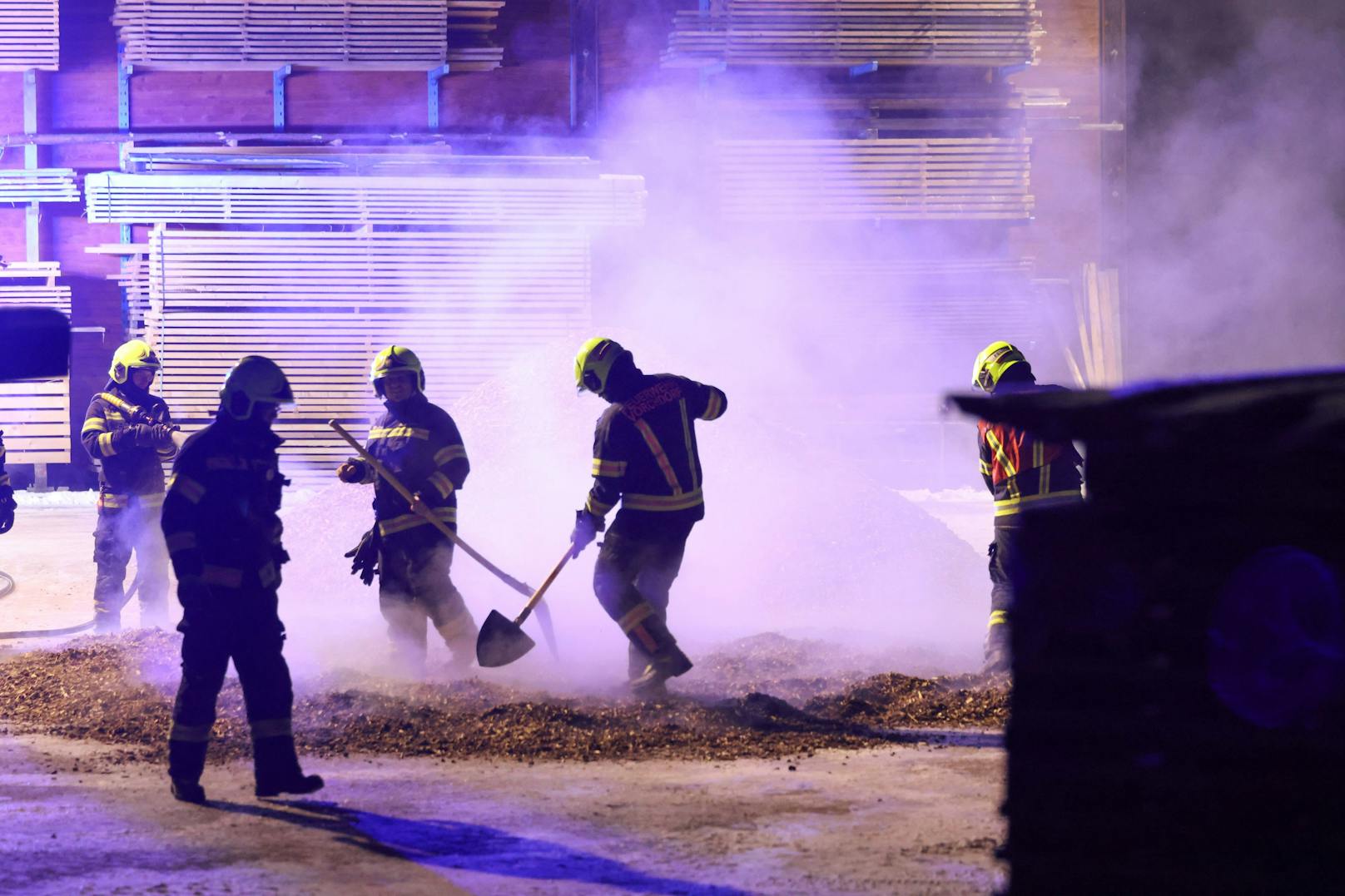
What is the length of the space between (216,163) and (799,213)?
7080 millimetres

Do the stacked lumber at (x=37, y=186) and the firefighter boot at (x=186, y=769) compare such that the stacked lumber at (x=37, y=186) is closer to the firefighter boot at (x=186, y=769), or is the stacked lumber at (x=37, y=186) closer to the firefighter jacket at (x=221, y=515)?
the firefighter jacket at (x=221, y=515)

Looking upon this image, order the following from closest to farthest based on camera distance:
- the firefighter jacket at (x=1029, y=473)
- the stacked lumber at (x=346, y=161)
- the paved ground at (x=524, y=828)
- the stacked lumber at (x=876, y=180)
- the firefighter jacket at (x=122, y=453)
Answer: the paved ground at (x=524, y=828) < the firefighter jacket at (x=1029, y=473) < the firefighter jacket at (x=122, y=453) < the stacked lumber at (x=346, y=161) < the stacked lumber at (x=876, y=180)

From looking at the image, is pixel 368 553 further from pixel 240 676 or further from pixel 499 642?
pixel 240 676

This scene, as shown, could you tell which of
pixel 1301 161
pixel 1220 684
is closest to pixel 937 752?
pixel 1220 684

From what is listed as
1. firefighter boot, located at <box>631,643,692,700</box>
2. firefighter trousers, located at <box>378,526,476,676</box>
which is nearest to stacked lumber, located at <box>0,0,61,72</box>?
firefighter trousers, located at <box>378,526,476,676</box>

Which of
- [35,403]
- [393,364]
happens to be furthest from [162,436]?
[35,403]

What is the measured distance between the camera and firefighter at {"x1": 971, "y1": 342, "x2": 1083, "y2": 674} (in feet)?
24.4

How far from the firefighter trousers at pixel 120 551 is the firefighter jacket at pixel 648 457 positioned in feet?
13.3

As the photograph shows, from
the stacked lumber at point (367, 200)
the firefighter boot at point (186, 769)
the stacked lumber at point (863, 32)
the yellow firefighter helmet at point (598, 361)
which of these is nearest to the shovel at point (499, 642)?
the yellow firefighter helmet at point (598, 361)

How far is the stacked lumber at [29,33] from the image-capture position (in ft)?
55.9

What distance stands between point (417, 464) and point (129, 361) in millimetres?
3216

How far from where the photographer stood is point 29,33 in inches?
672

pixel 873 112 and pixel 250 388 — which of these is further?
pixel 873 112

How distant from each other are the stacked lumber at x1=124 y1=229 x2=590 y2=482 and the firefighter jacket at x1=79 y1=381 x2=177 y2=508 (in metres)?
6.49
